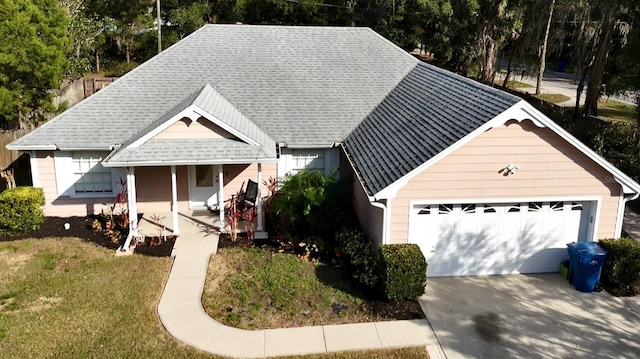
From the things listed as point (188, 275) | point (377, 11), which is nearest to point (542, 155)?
point (188, 275)

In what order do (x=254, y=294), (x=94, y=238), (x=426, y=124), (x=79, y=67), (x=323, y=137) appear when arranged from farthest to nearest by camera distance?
1. (x=79, y=67)
2. (x=323, y=137)
3. (x=94, y=238)
4. (x=426, y=124)
5. (x=254, y=294)

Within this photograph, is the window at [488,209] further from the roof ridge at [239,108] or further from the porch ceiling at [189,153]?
the roof ridge at [239,108]

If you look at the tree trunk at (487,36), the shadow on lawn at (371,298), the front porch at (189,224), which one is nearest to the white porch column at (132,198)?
the front porch at (189,224)

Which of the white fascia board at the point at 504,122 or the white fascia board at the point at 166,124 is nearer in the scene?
the white fascia board at the point at 504,122

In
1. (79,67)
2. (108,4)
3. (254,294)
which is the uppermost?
(108,4)

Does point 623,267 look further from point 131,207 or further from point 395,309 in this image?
point 131,207

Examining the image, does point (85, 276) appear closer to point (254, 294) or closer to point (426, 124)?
point (254, 294)

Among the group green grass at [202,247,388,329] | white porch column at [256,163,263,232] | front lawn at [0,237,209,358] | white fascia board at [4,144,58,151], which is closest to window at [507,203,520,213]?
green grass at [202,247,388,329]
